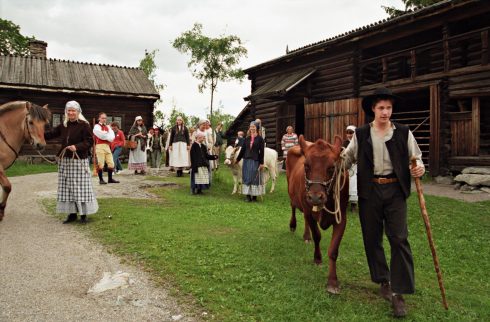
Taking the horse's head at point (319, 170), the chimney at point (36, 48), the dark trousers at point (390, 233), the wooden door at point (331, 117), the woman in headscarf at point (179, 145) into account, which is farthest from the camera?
the chimney at point (36, 48)

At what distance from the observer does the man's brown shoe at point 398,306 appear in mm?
3211

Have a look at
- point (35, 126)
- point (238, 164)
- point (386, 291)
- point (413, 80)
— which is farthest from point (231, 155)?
point (386, 291)

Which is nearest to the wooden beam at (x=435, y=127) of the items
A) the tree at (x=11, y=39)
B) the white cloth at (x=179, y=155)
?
the white cloth at (x=179, y=155)

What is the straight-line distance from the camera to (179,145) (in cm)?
1260

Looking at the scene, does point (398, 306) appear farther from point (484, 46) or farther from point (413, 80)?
point (413, 80)

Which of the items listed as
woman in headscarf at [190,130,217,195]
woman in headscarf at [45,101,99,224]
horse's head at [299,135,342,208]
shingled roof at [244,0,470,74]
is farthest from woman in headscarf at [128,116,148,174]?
horse's head at [299,135,342,208]

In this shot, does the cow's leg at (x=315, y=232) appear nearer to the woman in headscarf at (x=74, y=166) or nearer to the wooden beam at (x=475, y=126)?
the woman in headscarf at (x=74, y=166)

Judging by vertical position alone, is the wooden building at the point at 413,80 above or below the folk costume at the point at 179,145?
above

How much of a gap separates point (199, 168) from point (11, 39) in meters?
35.3

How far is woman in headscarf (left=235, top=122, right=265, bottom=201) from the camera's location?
30.5 ft

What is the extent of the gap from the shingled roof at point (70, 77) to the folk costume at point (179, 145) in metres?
10.4

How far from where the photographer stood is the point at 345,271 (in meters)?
4.34

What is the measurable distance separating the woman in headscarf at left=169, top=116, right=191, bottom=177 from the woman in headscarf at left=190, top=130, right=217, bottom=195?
222 centimetres

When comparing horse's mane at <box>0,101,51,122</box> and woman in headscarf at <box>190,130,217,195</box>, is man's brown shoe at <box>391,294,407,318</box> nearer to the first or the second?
horse's mane at <box>0,101,51,122</box>
